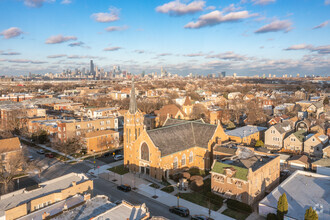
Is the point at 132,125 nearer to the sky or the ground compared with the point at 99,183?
nearer to the sky

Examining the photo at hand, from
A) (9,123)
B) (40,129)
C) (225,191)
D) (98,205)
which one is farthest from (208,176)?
(9,123)

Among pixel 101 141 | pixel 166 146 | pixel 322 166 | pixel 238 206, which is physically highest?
pixel 166 146

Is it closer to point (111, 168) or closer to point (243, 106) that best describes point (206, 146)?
point (111, 168)

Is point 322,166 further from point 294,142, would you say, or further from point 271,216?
point 271,216

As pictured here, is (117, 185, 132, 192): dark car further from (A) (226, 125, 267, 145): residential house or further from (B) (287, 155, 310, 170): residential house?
(B) (287, 155, 310, 170): residential house

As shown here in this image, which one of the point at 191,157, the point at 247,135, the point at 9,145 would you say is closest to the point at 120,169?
the point at 191,157

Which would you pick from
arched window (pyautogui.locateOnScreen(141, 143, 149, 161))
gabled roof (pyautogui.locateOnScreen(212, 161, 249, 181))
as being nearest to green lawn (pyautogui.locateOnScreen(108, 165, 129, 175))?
arched window (pyautogui.locateOnScreen(141, 143, 149, 161))

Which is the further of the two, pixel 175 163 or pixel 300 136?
pixel 300 136
